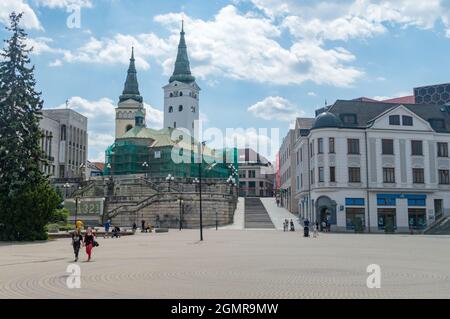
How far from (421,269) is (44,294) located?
11765 millimetres

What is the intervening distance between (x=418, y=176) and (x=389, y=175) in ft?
10.7

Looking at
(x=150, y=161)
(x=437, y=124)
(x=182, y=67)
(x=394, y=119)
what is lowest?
(x=150, y=161)

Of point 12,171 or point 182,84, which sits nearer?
point 12,171

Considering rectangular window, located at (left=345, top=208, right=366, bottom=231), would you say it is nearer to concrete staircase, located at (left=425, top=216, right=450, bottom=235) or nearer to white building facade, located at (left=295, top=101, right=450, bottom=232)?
white building facade, located at (left=295, top=101, right=450, bottom=232)

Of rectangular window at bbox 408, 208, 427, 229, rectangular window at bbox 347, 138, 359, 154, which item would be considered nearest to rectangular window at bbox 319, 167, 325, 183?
rectangular window at bbox 347, 138, 359, 154

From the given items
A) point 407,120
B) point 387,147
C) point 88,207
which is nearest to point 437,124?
point 407,120

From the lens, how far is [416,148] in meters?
55.5

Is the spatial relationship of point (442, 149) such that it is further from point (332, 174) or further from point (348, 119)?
point (332, 174)

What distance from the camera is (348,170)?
177ft


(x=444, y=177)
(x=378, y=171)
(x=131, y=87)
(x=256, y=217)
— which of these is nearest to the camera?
(x=378, y=171)

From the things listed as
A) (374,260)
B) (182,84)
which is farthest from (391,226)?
(182,84)

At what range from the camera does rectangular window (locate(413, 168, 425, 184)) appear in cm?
5500

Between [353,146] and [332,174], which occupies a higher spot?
[353,146]
